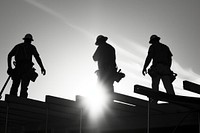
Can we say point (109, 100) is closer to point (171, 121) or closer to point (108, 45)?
point (171, 121)

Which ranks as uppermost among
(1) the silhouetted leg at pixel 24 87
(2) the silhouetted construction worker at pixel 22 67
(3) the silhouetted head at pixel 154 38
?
(3) the silhouetted head at pixel 154 38

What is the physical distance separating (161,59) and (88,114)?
2447mm

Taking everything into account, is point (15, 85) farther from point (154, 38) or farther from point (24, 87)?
point (154, 38)

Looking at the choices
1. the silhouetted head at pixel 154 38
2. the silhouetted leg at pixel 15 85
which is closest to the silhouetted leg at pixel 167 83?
the silhouetted head at pixel 154 38

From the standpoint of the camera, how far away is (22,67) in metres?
12.0

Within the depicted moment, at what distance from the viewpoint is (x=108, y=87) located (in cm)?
1161

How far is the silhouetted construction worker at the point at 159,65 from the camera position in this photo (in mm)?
11664

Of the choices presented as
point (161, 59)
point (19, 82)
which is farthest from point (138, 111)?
point (19, 82)

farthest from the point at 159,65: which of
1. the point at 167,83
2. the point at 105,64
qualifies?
the point at 105,64

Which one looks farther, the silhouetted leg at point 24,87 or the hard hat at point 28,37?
the hard hat at point 28,37

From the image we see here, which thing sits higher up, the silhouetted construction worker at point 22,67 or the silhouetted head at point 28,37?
the silhouetted head at point 28,37

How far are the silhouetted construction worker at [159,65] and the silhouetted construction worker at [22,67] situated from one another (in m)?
3.26

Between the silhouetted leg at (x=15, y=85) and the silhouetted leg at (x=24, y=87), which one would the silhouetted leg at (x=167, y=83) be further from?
the silhouetted leg at (x=15, y=85)

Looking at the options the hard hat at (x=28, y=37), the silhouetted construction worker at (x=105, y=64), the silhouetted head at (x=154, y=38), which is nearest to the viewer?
the silhouetted construction worker at (x=105, y=64)
